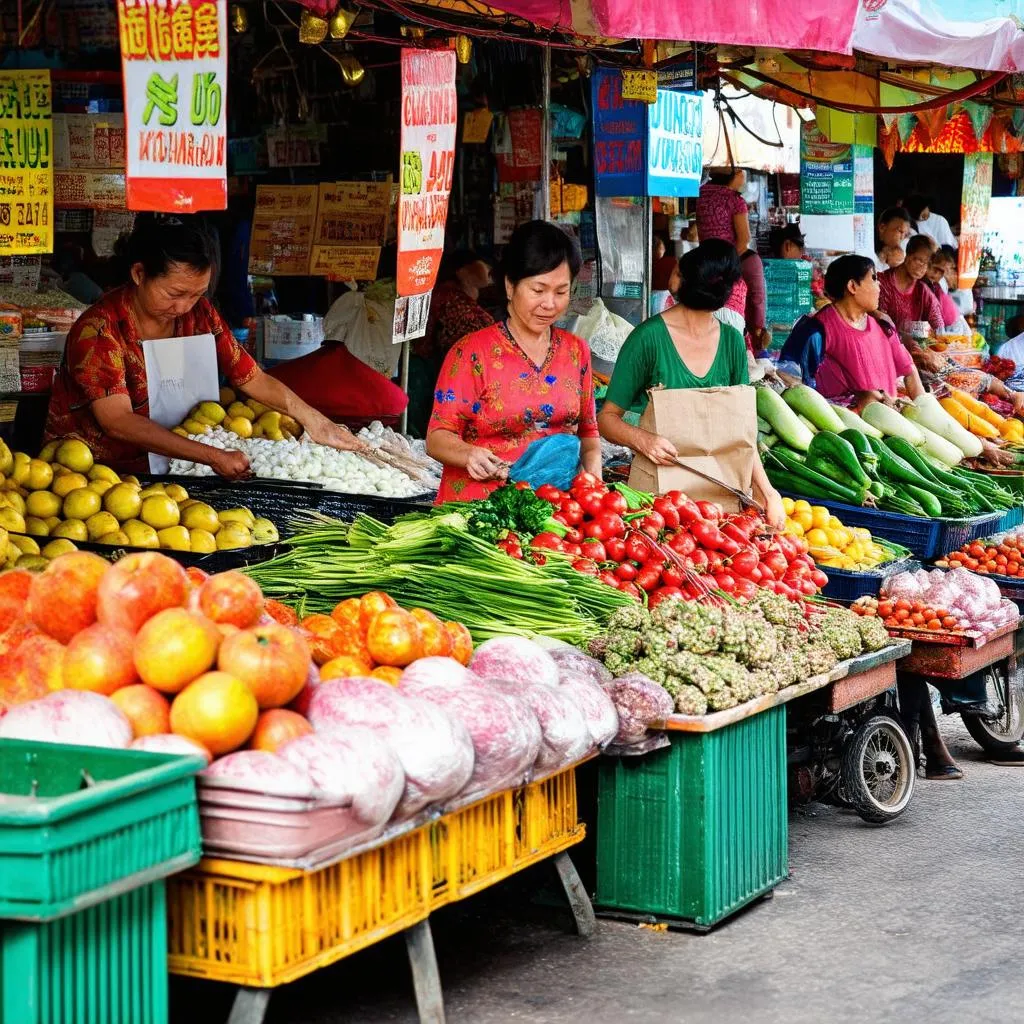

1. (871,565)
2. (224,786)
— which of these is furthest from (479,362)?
(224,786)

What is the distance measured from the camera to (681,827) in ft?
15.2

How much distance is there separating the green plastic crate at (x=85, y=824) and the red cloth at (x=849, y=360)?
650 centimetres

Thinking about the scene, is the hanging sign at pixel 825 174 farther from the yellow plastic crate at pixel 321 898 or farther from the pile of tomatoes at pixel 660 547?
the yellow plastic crate at pixel 321 898

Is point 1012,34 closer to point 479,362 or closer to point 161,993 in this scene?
point 479,362

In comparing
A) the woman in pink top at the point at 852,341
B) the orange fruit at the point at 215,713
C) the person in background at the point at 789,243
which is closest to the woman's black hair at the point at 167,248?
the orange fruit at the point at 215,713

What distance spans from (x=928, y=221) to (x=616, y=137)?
7.67 meters

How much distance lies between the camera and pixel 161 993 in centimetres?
319

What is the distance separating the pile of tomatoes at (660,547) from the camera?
5321mm

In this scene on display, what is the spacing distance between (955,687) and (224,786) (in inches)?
172

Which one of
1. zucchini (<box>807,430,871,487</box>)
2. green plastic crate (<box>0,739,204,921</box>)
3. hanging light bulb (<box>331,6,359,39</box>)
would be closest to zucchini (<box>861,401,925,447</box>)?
zucchini (<box>807,430,871,487</box>)

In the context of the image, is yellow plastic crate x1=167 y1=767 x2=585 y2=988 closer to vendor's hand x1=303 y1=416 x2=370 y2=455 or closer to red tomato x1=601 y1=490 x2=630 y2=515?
red tomato x1=601 y1=490 x2=630 y2=515

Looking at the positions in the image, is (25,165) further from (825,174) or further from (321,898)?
(825,174)

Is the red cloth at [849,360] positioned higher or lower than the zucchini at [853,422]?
higher

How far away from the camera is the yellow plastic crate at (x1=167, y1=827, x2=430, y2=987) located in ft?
10.7
